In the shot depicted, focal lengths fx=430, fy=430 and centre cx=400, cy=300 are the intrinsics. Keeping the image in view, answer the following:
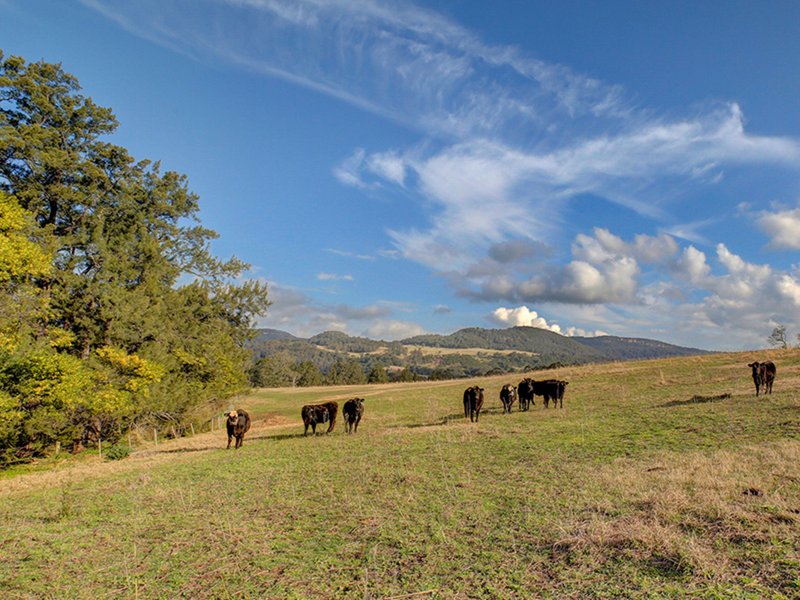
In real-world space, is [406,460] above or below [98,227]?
below

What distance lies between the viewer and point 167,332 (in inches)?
1217

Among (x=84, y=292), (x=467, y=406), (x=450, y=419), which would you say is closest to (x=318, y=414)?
(x=450, y=419)

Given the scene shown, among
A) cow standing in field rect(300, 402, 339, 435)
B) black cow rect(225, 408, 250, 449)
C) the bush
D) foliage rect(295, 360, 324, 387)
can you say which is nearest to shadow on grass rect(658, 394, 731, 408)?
cow standing in field rect(300, 402, 339, 435)

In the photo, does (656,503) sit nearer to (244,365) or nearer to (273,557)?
(273,557)

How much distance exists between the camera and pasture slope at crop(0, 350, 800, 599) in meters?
5.79

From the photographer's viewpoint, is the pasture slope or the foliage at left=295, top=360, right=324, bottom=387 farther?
the foliage at left=295, top=360, right=324, bottom=387

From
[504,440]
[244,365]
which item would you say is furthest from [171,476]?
[244,365]

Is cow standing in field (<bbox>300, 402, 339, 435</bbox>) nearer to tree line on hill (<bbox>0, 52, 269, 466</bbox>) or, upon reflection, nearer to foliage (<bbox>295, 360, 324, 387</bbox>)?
tree line on hill (<bbox>0, 52, 269, 466</bbox>)

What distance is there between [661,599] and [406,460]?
970 centimetres

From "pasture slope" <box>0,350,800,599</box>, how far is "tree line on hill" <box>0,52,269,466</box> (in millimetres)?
7030

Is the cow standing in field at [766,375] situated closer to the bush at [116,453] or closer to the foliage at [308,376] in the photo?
the bush at [116,453]

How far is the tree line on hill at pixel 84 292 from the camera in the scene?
19.7m

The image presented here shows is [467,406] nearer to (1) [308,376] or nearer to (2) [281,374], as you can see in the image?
(1) [308,376]

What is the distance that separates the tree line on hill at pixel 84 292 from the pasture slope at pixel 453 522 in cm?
703
